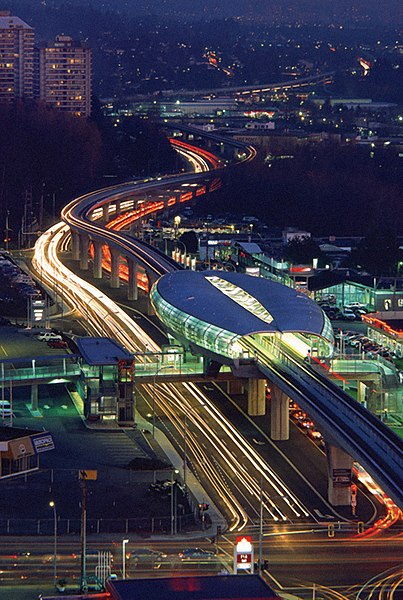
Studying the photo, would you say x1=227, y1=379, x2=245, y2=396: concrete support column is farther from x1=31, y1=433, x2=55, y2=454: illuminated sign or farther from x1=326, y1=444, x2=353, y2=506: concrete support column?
x1=326, y1=444, x2=353, y2=506: concrete support column

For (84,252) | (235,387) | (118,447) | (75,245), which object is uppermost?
(118,447)

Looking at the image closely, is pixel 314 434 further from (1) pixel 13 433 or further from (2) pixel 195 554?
(2) pixel 195 554

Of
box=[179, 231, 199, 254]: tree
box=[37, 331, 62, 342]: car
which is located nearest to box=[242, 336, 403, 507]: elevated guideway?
box=[37, 331, 62, 342]: car

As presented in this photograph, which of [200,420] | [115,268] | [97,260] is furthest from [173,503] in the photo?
[97,260]

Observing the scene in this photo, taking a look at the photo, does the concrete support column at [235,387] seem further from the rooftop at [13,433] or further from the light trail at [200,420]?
the rooftop at [13,433]

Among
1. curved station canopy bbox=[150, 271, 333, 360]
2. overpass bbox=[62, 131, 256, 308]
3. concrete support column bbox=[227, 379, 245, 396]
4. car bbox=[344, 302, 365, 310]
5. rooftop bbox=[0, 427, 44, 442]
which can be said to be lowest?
overpass bbox=[62, 131, 256, 308]

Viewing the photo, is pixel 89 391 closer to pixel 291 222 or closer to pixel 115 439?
pixel 115 439

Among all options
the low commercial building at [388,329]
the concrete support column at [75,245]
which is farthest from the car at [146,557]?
the concrete support column at [75,245]
